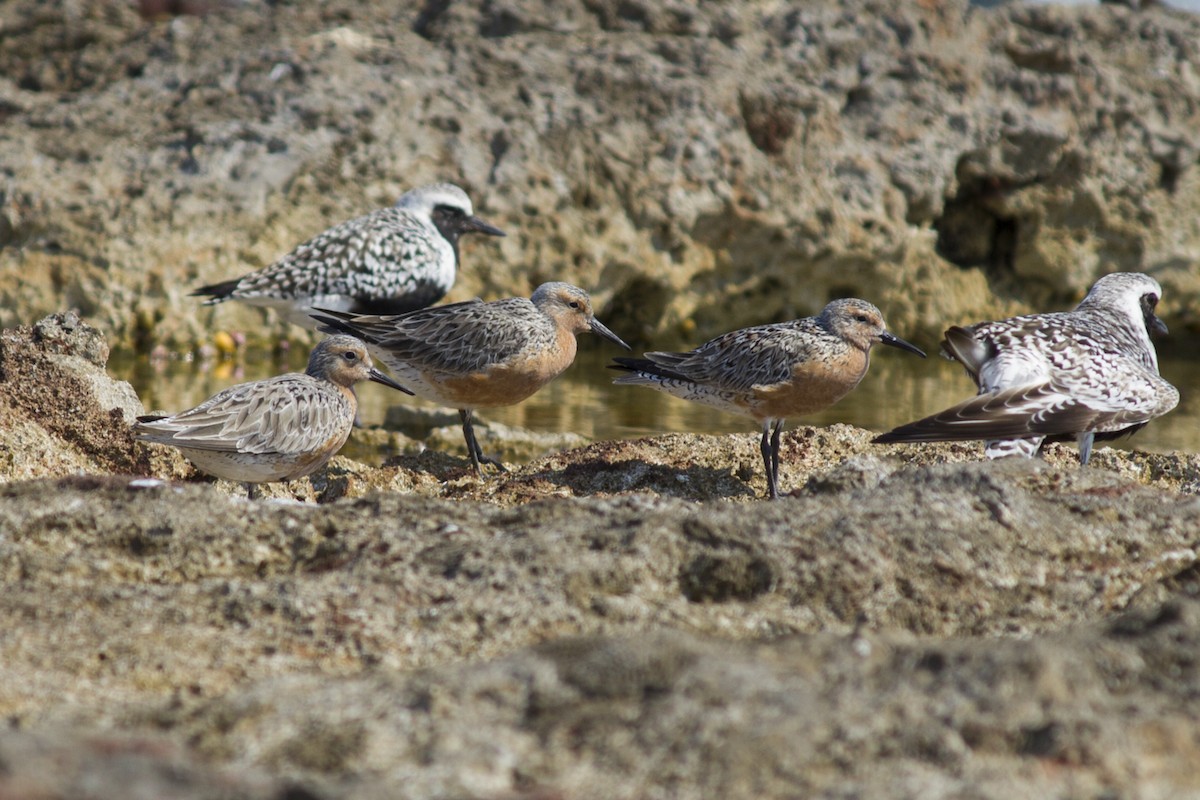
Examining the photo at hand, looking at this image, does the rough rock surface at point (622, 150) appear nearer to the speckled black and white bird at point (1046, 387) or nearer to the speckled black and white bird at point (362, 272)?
the speckled black and white bird at point (362, 272)

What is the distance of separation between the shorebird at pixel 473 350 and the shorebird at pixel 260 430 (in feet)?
3.33

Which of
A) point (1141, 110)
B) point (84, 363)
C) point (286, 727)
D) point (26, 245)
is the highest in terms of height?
point (1141, 110)

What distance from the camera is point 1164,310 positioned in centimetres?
1343

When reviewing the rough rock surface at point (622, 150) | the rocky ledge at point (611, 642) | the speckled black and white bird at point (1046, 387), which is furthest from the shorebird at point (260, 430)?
the rough rock surface at point (622, 150)

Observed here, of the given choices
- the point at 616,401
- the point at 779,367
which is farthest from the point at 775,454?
the point at 616,401

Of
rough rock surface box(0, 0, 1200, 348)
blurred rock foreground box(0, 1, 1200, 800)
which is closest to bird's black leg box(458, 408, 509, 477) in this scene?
blurred rock foreground box(0, 1, 1200, 800)

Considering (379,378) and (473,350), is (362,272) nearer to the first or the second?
(473,350)

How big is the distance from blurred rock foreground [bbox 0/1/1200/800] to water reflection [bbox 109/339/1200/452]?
692 millimetres

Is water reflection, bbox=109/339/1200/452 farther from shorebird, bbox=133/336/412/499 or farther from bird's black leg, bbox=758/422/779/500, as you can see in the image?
shorebird, bbox=133/336/412/499

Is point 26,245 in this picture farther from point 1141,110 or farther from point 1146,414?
point 1141,110

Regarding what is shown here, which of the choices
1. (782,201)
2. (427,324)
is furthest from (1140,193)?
(427,324)

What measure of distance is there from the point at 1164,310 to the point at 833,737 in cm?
1218

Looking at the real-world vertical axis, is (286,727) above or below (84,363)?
above

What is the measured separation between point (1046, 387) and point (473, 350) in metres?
3.02
